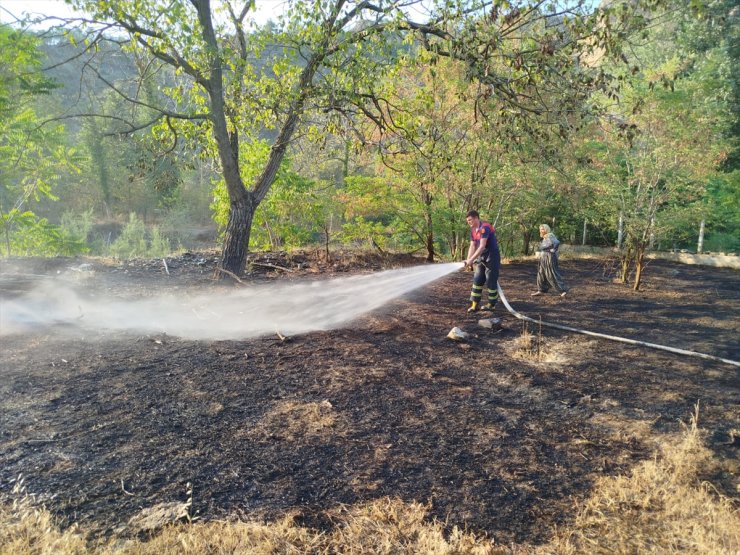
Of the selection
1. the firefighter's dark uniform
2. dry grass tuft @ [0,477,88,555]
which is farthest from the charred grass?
the firefighter's dark uniform

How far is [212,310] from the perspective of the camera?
796 centimetres

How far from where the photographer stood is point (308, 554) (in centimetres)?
255

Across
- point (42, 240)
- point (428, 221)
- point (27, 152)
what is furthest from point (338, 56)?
point (42, 240)

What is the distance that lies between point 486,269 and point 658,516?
576 centimetres

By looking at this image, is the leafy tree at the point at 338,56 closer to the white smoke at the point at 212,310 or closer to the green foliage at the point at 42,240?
the white smoke at the point at 212,310

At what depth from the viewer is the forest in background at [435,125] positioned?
5074 mm

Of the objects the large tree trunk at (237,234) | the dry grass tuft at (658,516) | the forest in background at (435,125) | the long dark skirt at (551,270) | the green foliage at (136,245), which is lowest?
the green foliage at (136,245)

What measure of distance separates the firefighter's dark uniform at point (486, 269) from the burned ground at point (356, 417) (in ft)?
2.79

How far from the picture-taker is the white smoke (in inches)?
273

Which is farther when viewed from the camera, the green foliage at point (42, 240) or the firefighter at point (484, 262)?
the green foliage at point (42, 240)

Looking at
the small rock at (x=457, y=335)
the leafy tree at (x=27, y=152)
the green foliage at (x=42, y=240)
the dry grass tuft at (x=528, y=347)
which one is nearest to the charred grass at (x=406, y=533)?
the dry grass tuft at (x=528, y=347)

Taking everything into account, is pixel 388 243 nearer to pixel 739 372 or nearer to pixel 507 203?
pixel 507 203

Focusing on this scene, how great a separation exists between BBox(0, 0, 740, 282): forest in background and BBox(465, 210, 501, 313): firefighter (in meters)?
1.31

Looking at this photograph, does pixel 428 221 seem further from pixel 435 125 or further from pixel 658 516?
pixel 658 516
